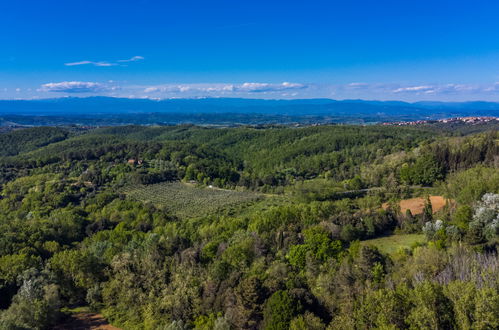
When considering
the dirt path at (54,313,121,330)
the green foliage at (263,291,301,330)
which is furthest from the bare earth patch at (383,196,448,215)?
the dirt path at (54,313,121,330)

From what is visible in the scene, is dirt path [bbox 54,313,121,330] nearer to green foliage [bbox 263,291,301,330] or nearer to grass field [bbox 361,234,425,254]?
green foliage [bbox 263,291,301,330]

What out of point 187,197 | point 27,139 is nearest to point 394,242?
point 187,197

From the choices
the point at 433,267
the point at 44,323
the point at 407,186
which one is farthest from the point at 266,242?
the point at 407,186

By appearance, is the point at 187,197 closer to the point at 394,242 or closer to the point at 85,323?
the point at 85,323

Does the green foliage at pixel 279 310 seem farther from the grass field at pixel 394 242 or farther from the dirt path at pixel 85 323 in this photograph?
the grass field at pixel 394 242

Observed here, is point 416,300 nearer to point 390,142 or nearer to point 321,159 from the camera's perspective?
point 321,159

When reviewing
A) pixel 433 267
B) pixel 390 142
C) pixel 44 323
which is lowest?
pixel 44 323

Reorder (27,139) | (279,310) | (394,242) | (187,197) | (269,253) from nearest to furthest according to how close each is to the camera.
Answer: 1. (279,310)
2. (269,253)
3. (394,242)
4. (187,197)
5. (27,139)
